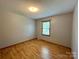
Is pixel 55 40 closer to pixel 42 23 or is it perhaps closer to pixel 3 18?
pixel 42 23

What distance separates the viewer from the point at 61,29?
398 cm

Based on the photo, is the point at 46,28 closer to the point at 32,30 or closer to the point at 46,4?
the point at 32,30

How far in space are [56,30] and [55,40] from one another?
0.69 meters

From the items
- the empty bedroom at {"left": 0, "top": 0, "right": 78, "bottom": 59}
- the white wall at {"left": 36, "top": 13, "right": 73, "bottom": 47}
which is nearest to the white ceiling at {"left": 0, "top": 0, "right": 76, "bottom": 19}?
the empty bedroom at {"left": 0, "top": 0, "right": 78, "bottom": 59}

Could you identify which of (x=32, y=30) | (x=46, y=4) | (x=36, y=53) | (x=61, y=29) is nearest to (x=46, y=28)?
(x=32, y=30)

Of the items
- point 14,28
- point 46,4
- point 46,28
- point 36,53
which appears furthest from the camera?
point 46,28

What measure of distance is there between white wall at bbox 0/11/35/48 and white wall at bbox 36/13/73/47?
6.33ft

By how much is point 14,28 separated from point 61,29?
3.04 m

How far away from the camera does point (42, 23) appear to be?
571 centimetres

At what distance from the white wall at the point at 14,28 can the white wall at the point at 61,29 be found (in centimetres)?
193

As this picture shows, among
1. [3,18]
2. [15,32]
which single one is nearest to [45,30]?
[15,32]

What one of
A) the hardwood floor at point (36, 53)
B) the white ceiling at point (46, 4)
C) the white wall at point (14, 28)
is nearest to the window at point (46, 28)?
the white wall at point (14, 28)

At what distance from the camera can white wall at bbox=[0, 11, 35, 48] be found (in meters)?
3.75

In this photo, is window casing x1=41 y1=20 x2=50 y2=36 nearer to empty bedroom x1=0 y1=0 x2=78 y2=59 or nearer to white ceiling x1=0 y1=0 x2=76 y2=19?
empty bedroom x1=0 y1=0 x2=78 y2=59
